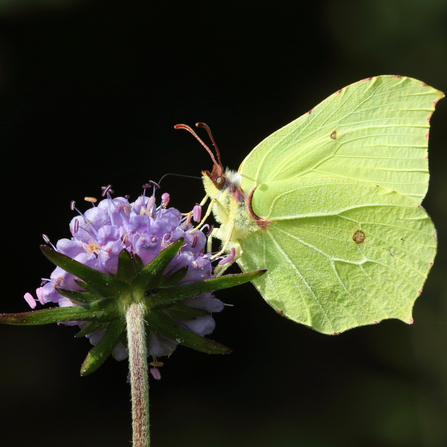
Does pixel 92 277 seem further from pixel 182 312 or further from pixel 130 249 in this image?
pixel 182 312

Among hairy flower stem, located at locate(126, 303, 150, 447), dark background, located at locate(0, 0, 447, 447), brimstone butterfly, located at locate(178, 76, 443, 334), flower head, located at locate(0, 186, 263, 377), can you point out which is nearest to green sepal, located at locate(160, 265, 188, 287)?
flower head, located at locate(0, 186, 263, 377)

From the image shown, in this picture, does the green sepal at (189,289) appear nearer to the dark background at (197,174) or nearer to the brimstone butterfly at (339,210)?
the brimstone butterfly at (339,210)

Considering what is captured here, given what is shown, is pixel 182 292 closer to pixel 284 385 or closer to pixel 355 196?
pixel 355 196

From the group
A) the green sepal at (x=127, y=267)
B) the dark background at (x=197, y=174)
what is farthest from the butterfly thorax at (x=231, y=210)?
the dark background at (x=197, y=174)

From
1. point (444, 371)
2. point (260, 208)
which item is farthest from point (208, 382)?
point (260, 208)

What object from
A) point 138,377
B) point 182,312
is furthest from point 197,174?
point 138,377

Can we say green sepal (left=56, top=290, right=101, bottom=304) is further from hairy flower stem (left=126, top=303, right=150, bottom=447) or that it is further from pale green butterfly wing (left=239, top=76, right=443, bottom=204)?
pale green butterfly wing (left=239, top=76, right=443, bottom=204)
